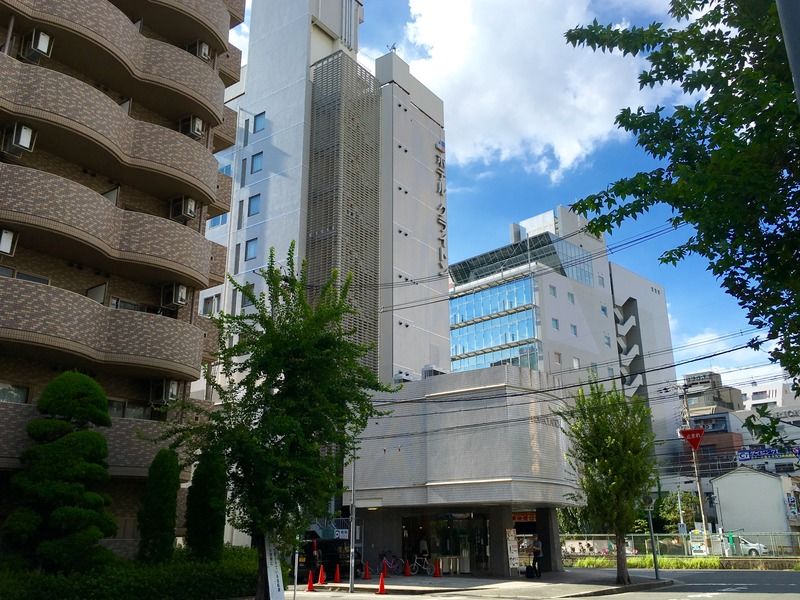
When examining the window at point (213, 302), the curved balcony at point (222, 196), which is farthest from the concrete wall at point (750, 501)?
the curved balcony at point (222, 196)

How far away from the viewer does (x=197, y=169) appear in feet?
78.0

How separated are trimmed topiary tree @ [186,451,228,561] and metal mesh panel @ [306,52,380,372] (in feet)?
81.1

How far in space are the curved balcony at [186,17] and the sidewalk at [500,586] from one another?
68.1ft

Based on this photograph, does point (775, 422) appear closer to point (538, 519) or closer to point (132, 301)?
point (132, 301)

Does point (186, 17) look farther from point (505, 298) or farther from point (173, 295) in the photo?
point (505, 298)

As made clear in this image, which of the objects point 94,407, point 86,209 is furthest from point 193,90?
point 94,407

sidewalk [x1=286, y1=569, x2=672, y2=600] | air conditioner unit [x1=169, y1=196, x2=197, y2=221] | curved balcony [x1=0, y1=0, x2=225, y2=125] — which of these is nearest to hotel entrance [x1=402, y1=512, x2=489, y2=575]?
sidewalk [x1=286, y1=569, x2=672, y2=600]

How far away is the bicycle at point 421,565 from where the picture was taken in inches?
1345

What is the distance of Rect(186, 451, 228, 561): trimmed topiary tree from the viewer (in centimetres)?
1905

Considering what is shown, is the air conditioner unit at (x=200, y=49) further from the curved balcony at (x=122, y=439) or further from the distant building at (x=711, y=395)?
the distant building at (x=711, y=395)

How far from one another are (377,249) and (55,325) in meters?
32.0

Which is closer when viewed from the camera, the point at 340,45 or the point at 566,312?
the point at 340,45

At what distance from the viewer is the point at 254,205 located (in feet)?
164

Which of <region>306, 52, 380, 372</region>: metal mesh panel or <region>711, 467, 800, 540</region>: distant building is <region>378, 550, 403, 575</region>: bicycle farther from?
<region>711, 467, 800, 540</region>: distant building
